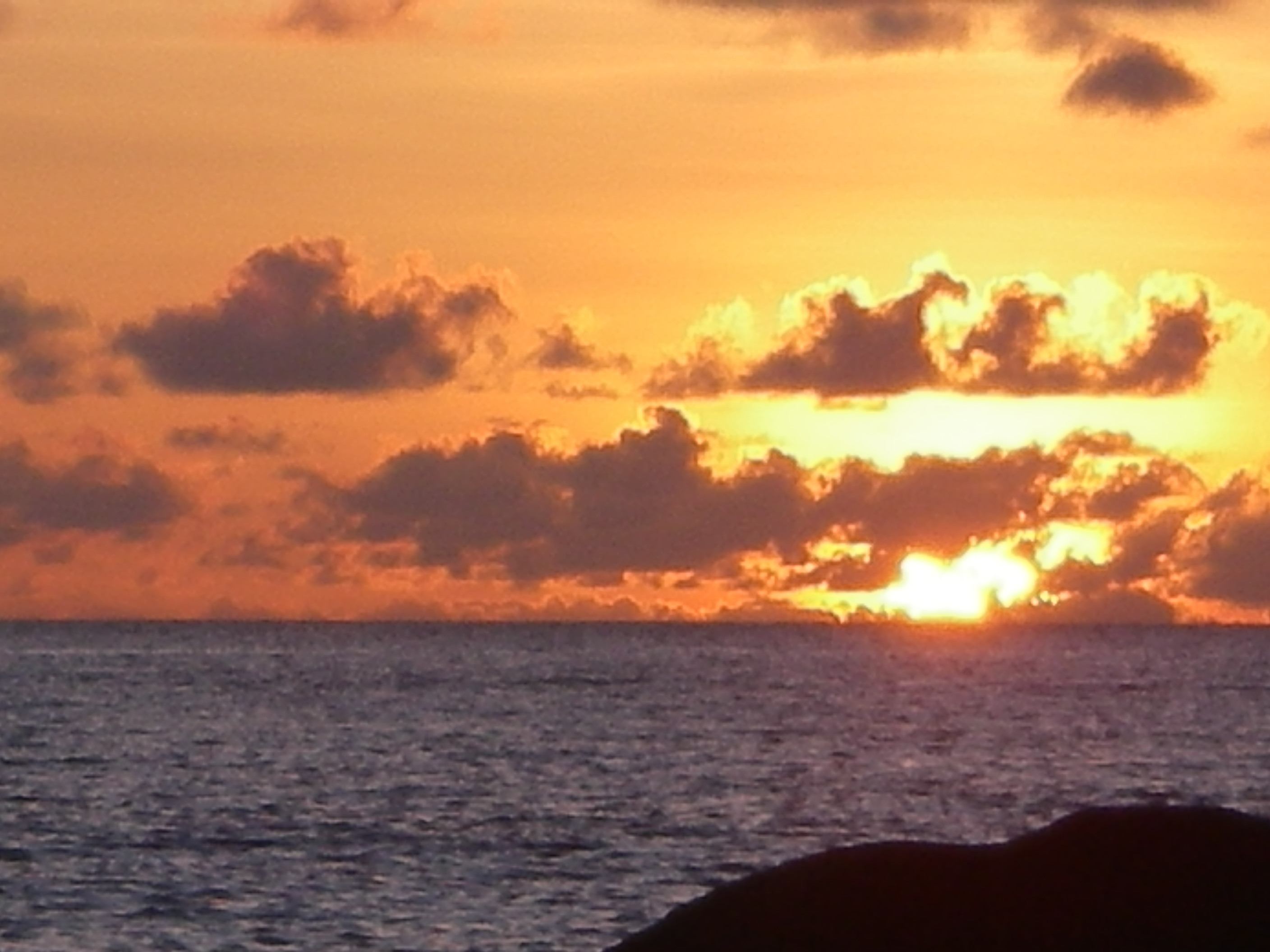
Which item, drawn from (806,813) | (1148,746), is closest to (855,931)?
(806,813)

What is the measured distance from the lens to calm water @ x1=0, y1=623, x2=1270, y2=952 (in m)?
61.1

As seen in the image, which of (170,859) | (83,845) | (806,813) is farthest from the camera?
(806,813)

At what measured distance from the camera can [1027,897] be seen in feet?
53.4

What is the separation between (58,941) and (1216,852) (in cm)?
4363

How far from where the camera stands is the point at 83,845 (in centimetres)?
7731

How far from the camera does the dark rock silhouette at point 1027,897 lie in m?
15.9

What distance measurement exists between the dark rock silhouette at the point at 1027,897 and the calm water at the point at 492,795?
126ft

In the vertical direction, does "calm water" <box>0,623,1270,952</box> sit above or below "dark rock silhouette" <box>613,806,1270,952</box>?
below

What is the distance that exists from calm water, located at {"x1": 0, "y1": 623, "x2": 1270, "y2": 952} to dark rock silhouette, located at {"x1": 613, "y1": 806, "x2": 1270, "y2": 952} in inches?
1516

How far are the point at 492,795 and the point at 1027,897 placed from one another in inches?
3163

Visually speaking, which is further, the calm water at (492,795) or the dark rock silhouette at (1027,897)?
the calm water at (492,795)

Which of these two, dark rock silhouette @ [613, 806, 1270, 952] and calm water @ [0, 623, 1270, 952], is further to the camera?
calm water @ [0, 623, 1270, 952]

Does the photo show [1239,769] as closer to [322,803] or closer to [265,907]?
[322,803]

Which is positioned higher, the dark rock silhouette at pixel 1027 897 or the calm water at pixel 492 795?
the dark rock silhouette at pixel 1027 897
